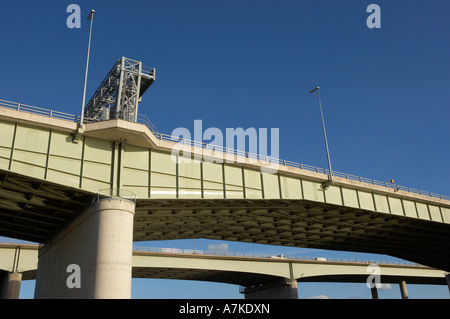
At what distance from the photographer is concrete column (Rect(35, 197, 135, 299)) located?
24359mm

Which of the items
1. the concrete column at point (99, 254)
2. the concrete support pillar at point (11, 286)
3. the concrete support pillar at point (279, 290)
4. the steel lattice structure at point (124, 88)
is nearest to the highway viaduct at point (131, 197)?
the concrete column at point (99, 254)

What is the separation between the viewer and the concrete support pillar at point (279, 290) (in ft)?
226

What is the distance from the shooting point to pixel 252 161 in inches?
1372

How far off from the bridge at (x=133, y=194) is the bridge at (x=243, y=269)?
1358cm

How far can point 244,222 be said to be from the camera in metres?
44.2

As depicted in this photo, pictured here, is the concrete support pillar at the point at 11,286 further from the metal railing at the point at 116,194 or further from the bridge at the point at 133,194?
the metal railing at the point at 116,194

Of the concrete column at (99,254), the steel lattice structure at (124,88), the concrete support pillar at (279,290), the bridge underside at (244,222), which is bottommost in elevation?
the concrete column at (99,254)

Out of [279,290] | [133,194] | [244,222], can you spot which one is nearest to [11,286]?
[244,222]

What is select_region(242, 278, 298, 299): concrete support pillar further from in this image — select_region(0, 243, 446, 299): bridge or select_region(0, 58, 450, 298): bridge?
select_region(0, 58, 450, 298): bridge

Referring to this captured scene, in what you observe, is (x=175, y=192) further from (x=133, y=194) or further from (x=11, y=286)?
(x=11, y=286)

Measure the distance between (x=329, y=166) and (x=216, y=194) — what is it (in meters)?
12.8

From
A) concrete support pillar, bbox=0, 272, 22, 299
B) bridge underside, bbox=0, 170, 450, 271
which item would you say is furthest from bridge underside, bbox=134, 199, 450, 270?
concrete support pillar, bbox=0, 272, 22, 299

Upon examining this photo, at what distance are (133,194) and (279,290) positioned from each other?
49.1 m
